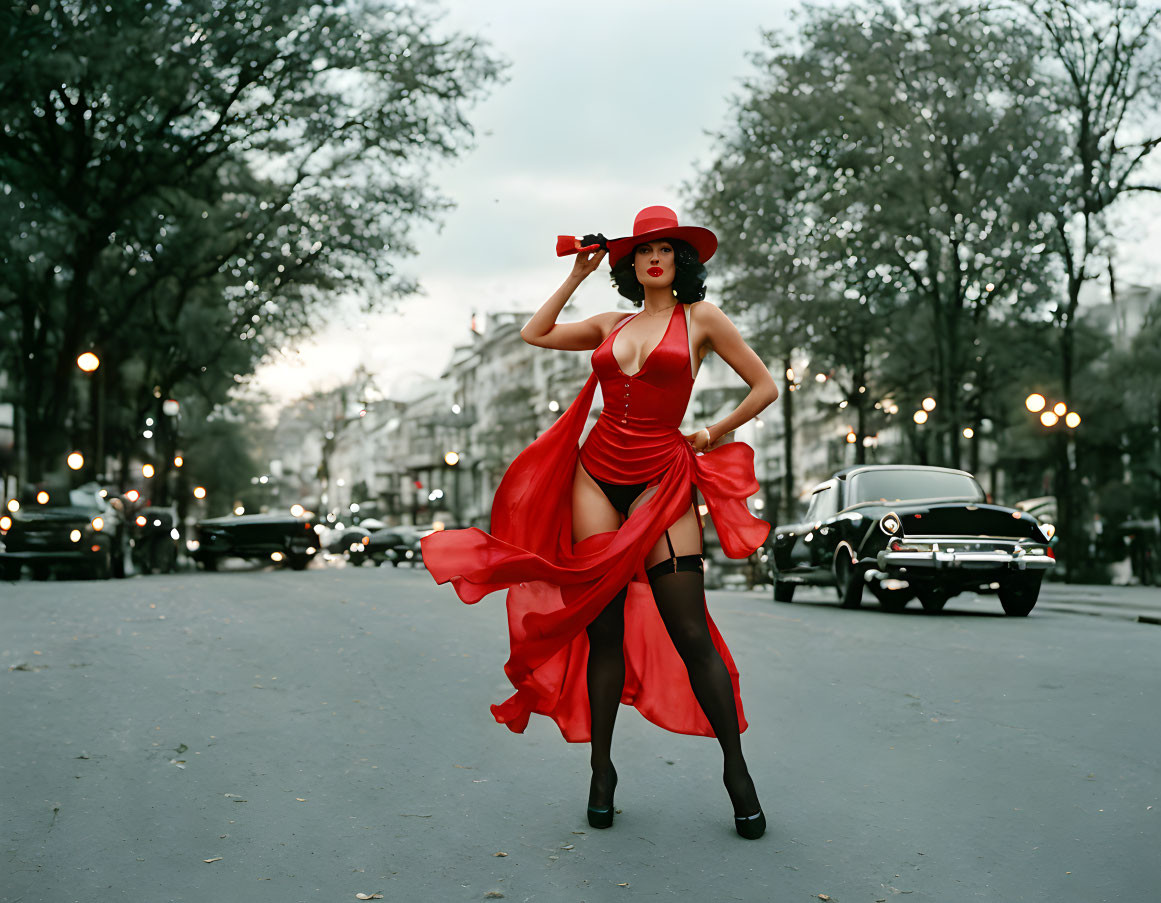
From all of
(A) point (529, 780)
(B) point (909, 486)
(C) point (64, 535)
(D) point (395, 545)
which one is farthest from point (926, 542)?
(D) point (395, 545)

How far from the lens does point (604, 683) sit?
4773 mm

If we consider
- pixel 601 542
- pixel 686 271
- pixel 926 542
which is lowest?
pixel 926 542

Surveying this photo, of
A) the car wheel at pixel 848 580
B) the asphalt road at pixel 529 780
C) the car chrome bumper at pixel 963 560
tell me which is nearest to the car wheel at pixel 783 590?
the car wheel at pixel 848 580

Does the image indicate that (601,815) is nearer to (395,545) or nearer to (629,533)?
(629,533)

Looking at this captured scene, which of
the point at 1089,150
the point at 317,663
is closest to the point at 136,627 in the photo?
the point at 317,663

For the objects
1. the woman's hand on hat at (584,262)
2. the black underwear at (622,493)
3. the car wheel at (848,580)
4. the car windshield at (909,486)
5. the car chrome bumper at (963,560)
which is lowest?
the car wheel at (848,580)

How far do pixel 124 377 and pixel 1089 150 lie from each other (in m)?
27.8

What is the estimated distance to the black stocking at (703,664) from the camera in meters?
4.54

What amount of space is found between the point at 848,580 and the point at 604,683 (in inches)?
430

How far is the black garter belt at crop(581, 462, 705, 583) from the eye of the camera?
185 inches

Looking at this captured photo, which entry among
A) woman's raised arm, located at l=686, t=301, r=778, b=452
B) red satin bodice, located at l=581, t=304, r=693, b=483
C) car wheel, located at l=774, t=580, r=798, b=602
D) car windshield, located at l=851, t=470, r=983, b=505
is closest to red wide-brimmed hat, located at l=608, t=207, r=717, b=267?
woman's raised arm, located at l=686, t=301, r=778, b=452

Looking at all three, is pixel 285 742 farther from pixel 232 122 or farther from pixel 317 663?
pixel 232 122

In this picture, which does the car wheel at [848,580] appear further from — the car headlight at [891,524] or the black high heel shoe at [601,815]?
the black high heel shoe at [601,815]

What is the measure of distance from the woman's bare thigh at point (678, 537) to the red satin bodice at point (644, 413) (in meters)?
0.08
